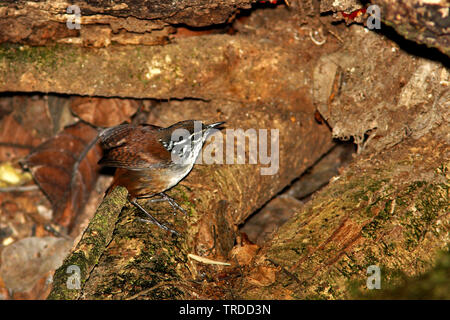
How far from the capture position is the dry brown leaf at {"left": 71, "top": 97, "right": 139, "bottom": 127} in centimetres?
545

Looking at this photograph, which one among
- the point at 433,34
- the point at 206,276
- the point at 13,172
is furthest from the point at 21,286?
the point at 433,34

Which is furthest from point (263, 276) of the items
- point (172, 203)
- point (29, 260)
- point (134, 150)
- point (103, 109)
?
point (29, 260)

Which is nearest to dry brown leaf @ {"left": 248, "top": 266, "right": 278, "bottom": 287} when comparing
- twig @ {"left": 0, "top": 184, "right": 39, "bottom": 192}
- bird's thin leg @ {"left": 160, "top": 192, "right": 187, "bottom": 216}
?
bird's thin leg @ {"left": 160, "top": 192, "right": 187, "bottom": 216}

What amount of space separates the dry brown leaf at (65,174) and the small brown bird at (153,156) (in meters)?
1.31

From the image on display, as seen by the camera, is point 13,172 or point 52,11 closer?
point 52,11

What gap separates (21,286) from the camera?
5.20 meters

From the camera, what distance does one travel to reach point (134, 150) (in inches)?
166

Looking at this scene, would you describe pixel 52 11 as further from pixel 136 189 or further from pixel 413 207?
pixel 413 207

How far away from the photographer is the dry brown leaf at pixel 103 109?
215 inches

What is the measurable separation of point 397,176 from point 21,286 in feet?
14.5

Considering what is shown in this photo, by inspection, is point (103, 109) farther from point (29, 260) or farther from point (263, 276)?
point (263, 276)

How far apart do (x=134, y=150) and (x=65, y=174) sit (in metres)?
1.75

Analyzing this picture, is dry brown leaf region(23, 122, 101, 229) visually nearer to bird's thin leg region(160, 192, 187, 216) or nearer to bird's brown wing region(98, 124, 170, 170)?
bird's brown wing region(98, 124, 170, 170)

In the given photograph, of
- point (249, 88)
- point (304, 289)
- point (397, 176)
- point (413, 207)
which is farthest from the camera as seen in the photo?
point (249, 88)
